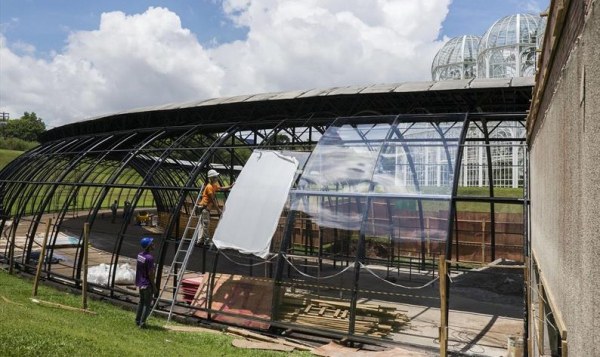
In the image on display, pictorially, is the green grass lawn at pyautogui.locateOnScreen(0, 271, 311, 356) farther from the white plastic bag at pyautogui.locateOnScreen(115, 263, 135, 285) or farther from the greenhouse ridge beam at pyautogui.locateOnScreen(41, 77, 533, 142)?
the greenhouse ridge beam at pyautogui.locateOnScreen(41, 77, 533, 142)

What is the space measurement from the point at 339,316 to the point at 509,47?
4021 centimetres

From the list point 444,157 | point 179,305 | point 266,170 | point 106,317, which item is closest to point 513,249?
point 444,157

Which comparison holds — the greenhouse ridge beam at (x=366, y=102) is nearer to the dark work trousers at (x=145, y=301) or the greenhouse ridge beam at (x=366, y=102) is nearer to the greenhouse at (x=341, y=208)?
the greenhouse at (x=341, y=208)

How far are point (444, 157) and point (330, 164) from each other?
289 centimetres

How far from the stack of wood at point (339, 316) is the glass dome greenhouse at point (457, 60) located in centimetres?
4624

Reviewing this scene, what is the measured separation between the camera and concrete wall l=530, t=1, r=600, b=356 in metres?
2.48

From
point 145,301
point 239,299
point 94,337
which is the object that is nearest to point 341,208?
point 239,299

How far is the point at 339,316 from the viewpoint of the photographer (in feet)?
34.2

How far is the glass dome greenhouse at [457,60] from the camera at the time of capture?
52094 mm

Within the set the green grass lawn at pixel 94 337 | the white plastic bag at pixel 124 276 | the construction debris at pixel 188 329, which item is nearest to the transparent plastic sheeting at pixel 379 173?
the construction debris at pixel 188 329

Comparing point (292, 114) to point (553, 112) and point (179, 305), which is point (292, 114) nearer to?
point (179, 305)

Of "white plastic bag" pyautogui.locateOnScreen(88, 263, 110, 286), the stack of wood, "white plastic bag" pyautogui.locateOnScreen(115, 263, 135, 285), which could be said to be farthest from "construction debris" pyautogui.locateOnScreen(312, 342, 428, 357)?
"white plastic bag" pyautogui.locateOnScreen(115, 263, 135, 285)

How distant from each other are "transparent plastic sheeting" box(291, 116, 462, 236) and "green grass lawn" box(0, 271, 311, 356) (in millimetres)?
3634

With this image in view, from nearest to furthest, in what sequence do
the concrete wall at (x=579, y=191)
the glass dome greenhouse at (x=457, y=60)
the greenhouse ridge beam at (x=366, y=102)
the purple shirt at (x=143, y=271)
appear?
the concrete wall at (x=579, y=191)
the purple shirt at (x=143, y=271)
the greenhouse ridge beam at (x=366, y=102)
the glass dome greenhouse at (x=457, y=60)
